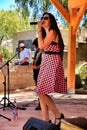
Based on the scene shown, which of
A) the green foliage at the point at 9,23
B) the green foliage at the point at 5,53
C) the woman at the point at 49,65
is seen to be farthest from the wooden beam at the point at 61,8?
the green foliage at the point at 9,23

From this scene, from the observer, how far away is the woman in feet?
11.8

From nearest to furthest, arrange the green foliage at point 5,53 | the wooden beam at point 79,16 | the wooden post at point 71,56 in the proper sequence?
the wooden beam at point 79,16 → the wooden post at point 71,56 → the green foliage at point 5,53

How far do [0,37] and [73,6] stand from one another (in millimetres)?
9443

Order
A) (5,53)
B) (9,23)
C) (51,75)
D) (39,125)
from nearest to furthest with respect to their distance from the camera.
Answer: (39,125) < (51,75) < (5,53) < (9,23)

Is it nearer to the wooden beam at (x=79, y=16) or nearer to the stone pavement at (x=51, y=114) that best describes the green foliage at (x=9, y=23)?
the wooden beam at (x=79, y=16)

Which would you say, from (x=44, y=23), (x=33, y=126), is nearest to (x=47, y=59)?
(x=44, y=23)

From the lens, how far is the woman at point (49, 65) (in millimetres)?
3582

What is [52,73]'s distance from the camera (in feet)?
11.8

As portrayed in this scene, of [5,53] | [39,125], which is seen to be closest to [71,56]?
[5,53]

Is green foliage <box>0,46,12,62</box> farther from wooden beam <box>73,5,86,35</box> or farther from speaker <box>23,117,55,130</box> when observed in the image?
speaker <box>23,117,55,130</box>

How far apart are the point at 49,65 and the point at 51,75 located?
0.10 m

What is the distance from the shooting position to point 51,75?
141 inches

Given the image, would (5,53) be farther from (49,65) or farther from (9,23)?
(49,65)

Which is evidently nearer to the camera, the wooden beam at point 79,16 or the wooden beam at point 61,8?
the wooden beam at point 79,16
